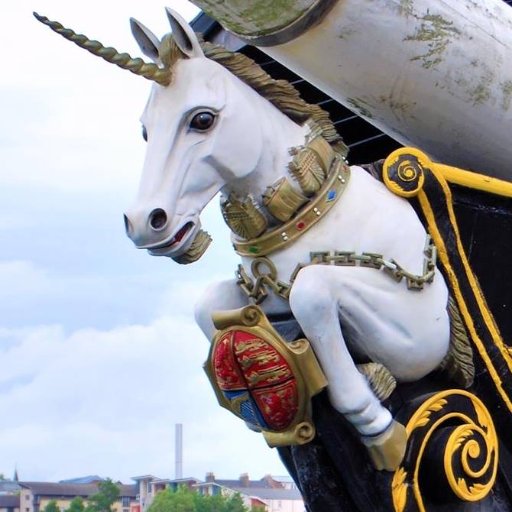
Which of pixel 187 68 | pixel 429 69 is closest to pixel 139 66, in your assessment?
pixel 187 68

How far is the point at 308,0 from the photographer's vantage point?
4418mm

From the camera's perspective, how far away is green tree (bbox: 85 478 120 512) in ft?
148

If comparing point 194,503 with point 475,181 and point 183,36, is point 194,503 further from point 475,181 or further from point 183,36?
point 183,36

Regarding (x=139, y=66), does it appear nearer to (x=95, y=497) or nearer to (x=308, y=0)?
(x=308, y=0)

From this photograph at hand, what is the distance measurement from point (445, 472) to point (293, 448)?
538 mm

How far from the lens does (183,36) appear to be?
434 centimetres

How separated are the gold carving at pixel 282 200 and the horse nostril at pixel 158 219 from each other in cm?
43

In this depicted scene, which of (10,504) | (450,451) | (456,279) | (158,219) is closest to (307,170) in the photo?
(158,219)

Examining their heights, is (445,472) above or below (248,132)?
below

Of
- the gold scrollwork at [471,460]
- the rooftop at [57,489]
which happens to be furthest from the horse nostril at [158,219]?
the rooftop at [57,489]

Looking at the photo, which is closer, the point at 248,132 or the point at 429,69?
the point at 248,132

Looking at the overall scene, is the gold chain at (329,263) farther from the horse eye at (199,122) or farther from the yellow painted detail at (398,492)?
the yellow painted detail at (398,492)

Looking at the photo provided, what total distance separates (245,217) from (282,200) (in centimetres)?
14

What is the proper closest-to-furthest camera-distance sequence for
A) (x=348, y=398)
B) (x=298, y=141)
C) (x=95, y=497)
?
(x=348, y=398), (x=298, y=141), (x=95, y=497)
